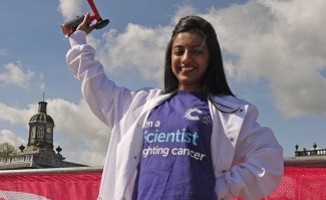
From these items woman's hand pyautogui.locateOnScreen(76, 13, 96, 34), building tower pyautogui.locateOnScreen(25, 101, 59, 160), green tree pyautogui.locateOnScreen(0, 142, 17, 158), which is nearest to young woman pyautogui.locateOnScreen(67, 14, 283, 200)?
woman's hand pyautogui.locateOnScreen(76, 13, 96, 34)

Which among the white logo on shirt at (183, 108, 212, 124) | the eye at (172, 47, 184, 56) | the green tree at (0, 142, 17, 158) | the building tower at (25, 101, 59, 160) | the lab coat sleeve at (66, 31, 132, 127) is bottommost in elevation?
the white logo on shirt at (183, 108, 212, 124)

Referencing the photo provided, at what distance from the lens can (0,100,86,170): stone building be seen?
80.4 m

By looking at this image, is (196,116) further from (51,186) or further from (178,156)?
(51,186)

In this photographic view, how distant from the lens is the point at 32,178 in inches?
226

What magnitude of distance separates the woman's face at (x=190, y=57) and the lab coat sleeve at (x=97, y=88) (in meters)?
0.32

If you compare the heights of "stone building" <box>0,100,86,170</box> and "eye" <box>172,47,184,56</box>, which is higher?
"stone building" <box>0,100,86,170</box>

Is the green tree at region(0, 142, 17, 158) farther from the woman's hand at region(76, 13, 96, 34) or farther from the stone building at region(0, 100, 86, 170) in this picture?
the woman's hand at region(76, 13, 96, 34)

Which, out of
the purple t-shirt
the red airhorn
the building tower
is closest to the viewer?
the purple t-shirt

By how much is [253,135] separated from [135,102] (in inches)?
24.2

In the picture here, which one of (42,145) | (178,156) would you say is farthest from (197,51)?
(42,145)

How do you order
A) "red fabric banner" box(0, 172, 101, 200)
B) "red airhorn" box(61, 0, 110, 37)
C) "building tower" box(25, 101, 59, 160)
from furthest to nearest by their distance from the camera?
1. "building tower" box(25, 101, 59, 160)
2. "red fabric banner" box(0, 172, 101, 200)
3. "red airhorn" box(61, 0, 110, 37)

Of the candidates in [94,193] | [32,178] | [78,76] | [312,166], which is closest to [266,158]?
[78,76]

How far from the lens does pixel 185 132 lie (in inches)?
107

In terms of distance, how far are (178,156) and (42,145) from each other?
99.0m
